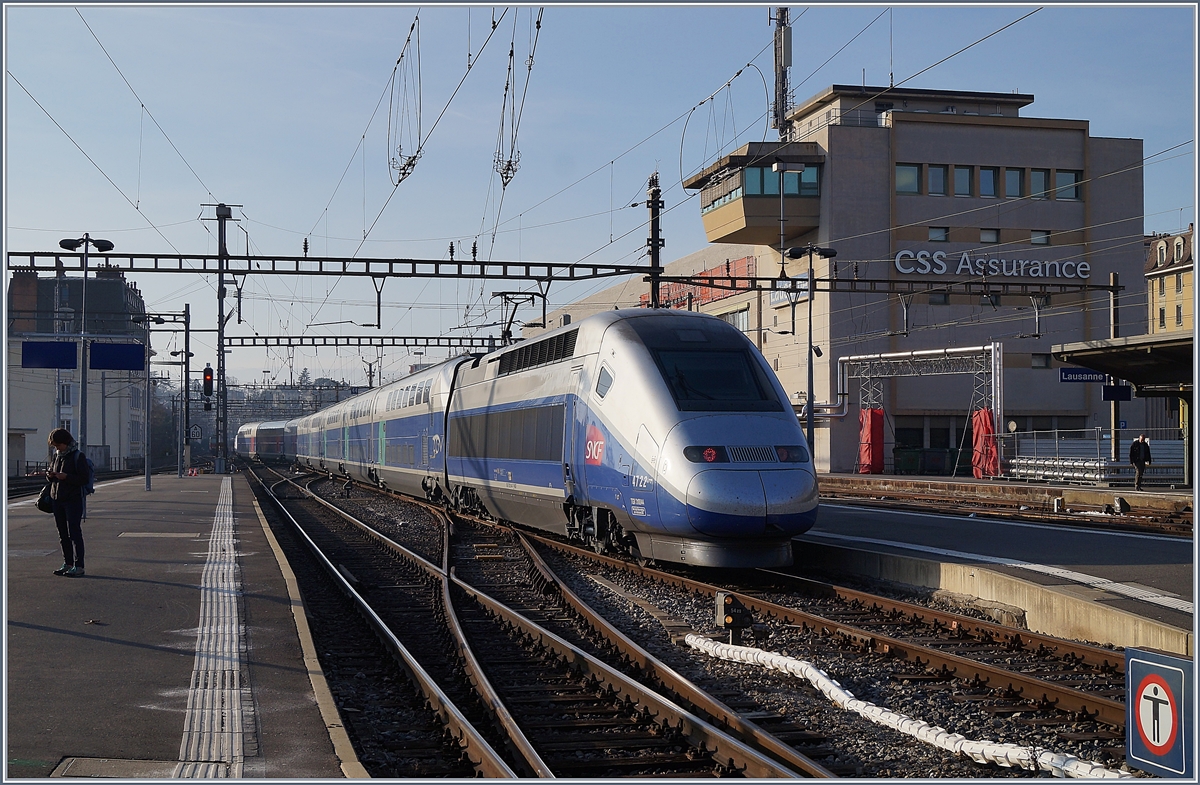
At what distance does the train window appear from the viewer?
13.8 metres

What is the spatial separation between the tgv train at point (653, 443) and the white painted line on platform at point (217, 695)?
15.2 ft

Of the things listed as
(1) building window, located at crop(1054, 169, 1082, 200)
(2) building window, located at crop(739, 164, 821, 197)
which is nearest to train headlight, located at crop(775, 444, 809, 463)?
(2) building window, located at crop(739, 164, 821, 197)

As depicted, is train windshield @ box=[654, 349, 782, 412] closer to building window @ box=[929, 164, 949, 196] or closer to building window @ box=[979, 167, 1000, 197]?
building window @ box=[929, 164, 949, 196]

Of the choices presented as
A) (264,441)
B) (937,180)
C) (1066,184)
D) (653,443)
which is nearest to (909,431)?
(937,180)

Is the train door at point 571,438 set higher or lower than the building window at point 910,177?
lower

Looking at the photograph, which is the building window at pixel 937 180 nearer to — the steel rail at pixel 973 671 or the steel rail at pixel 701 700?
the steel rail at pixel 973 671

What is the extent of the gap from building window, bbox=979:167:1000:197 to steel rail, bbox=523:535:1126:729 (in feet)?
134

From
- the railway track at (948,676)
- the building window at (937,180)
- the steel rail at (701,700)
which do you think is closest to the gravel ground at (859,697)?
the railway track at (948,676)

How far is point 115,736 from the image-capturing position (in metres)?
6.37

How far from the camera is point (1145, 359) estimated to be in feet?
78.3

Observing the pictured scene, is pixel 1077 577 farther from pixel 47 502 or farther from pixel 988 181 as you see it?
pixel 988 181

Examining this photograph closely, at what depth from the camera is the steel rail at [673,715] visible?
584cm

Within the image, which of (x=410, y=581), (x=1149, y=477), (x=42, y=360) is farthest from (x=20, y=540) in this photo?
(x=1149, y=477)

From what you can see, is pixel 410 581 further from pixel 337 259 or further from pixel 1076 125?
pixel 1076 125
